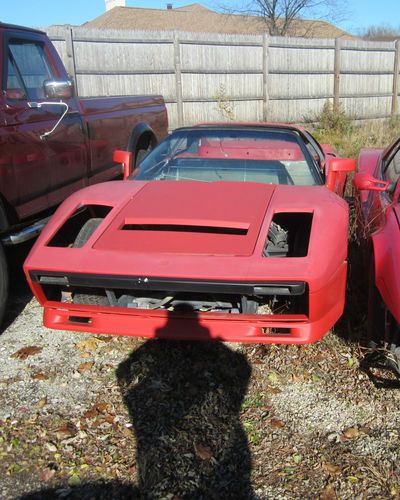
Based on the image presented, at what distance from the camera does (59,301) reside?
10.4ft

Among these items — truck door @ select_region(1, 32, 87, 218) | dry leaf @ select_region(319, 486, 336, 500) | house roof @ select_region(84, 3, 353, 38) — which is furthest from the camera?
house roof @ select_region(84, 3, 353, 38)

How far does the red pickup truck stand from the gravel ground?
0.83m

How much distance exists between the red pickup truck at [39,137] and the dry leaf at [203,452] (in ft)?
5.97

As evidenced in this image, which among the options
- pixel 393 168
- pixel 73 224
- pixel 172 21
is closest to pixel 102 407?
pixel 73 224

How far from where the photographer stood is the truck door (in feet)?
12.9

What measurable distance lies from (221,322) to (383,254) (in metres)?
1.00

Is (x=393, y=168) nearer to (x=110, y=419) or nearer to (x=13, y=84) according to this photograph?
(x=110, y=419)

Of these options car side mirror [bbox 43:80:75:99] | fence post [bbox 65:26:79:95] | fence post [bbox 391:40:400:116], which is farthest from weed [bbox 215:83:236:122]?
car side mirror [bbox 43:80:75:99]

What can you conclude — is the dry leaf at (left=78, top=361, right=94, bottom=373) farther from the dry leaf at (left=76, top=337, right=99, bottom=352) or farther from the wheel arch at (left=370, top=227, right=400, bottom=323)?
the wheel arch at (left=370, top=227, right=400, bottom=323)

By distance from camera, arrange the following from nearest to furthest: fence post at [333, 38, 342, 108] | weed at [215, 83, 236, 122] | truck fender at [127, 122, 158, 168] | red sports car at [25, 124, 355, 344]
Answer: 1. red sports car at [25, 124, 355, 344]
2. truck fender at [127, 122, 158, 168]
3. weed at [215, 83, 236, 122]
4. fence post at [333, 38, 342, 108]

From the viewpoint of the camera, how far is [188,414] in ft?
8.94

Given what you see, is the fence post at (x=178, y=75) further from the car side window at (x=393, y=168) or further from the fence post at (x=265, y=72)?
the car side window at (x=393, y=168)

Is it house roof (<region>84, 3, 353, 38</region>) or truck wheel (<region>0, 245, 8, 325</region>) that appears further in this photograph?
house roof (<region>84, 3, 353, 38</region>)

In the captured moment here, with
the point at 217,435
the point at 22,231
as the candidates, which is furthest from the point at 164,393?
the point at 22,231
